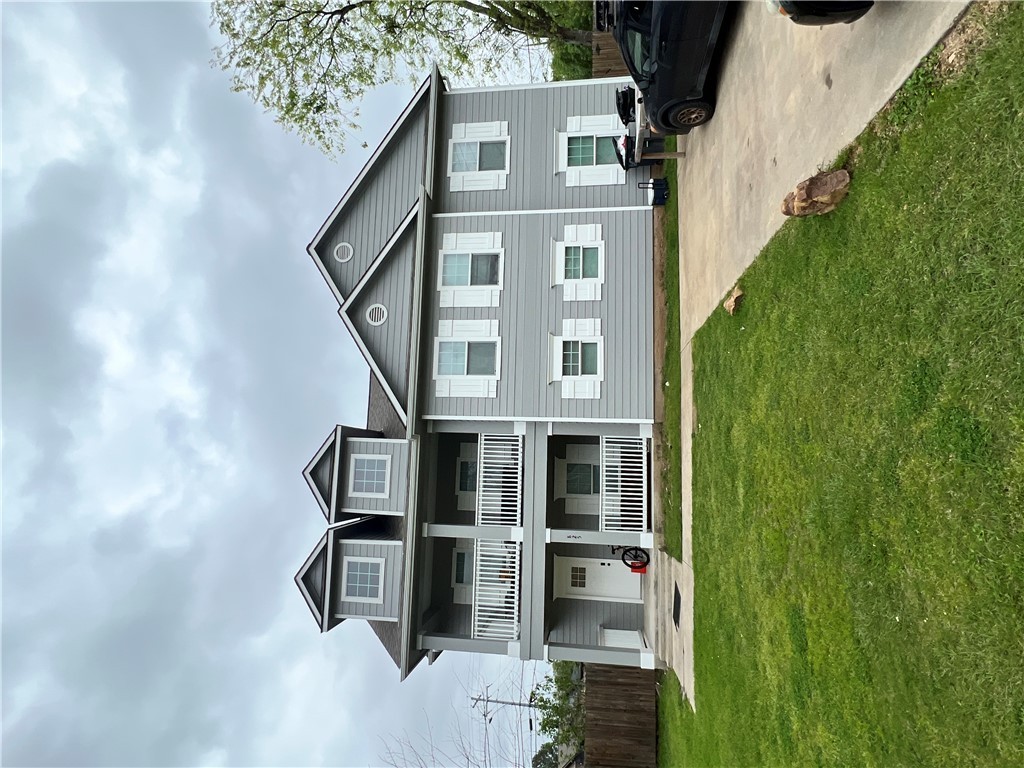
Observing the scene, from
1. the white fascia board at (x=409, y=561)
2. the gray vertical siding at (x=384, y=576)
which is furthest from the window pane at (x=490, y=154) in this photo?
the gray vertical siding at (x=384, y=576)

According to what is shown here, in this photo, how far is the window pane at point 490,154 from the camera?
14.3 m

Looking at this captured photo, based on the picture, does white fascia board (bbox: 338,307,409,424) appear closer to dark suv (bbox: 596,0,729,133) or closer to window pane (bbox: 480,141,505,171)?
window pane (bbox: 480,141,505,171)

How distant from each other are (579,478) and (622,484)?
7.42 feet

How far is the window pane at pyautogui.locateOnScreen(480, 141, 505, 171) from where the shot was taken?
1427 cm

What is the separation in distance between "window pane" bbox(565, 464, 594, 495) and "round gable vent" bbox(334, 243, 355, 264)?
311 inches

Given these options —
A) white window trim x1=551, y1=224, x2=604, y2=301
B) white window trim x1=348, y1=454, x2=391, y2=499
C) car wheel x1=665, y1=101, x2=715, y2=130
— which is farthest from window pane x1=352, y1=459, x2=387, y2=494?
car wheel x1=665, y1=101, x2=715, y2=130

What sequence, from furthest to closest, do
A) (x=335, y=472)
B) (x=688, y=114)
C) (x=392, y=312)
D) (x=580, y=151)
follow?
(x=392, y=312) → (x=580, y=151) → (x=335, y=472) → (x=688, y=114)

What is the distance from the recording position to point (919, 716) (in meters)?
4.25

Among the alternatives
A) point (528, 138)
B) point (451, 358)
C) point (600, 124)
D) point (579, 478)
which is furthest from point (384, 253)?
point (579, 478)

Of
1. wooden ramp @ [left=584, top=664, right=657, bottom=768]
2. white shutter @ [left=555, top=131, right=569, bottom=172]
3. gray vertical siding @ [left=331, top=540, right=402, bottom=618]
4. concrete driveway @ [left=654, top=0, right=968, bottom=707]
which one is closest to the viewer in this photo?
concrete driveway @ [left=654, top=0, right=968, bottom=707]

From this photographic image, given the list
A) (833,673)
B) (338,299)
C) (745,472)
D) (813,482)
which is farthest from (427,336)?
(833,673)

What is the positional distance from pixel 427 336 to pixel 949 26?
10971 millimetres

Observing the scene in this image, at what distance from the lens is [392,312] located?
14.1m

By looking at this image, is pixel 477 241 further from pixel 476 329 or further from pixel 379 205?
pixel 379 205
